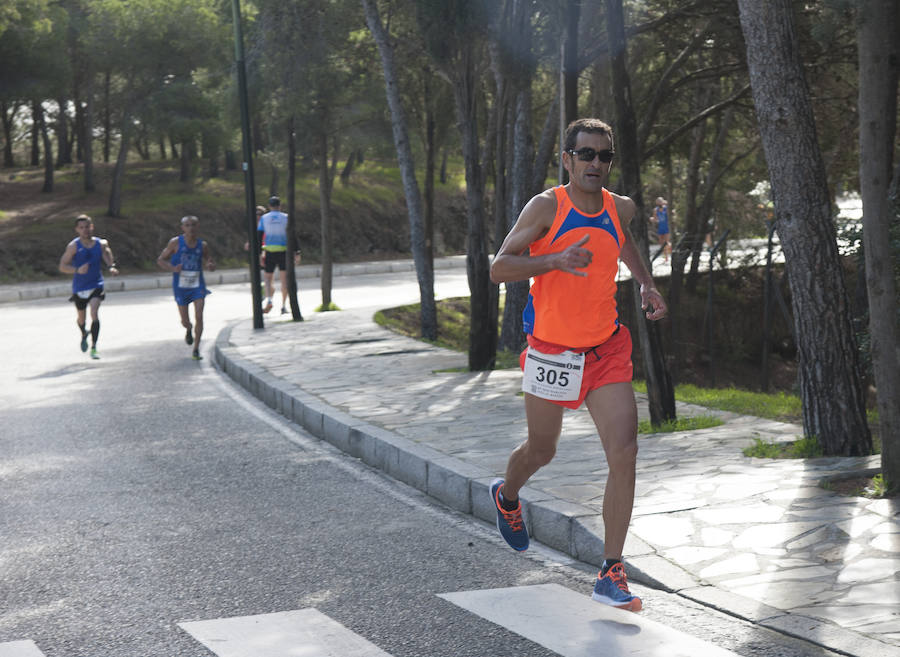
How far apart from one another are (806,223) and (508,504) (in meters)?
3.19

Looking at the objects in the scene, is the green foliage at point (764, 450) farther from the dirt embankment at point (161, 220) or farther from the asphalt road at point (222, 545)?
the dirt embankment at point (161, 220)

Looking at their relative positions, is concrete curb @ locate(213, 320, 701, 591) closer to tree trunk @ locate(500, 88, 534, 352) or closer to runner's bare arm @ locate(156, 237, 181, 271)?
runner's bare arm @ locate(156, 237, 181, 271)

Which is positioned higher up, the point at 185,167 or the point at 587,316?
the point at 185,167

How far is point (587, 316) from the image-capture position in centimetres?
491

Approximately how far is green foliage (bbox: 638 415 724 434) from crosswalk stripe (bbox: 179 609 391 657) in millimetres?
4611

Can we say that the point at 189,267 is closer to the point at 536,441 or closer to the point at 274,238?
the point at 274,238

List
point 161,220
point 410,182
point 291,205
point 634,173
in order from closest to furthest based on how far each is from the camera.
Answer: point 634,173
point 410,182
point 291,205
point 161,220

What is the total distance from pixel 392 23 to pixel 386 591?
59.9 ft

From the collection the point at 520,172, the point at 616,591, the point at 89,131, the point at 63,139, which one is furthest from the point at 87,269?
the point at 63,139

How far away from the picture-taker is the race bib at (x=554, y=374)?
4.93 meters

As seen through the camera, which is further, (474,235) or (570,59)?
(474,235)

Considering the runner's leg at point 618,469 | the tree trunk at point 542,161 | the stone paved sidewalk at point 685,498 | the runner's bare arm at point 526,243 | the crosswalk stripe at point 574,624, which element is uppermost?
the tree trunk at point 542,161

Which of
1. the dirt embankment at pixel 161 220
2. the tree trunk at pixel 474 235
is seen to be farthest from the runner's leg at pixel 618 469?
the dirt embankment at pixel 161 220

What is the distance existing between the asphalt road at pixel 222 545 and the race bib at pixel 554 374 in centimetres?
91
